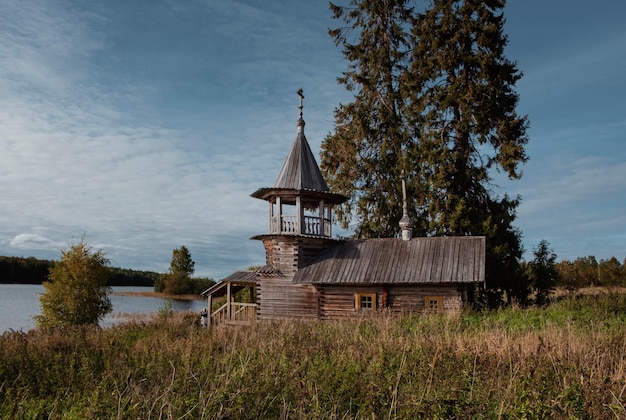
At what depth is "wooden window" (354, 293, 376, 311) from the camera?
70.4 feet

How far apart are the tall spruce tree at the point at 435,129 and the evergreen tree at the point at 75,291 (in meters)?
13.2

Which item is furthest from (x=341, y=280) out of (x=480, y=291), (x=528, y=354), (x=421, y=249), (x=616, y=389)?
(x=616, y=389)

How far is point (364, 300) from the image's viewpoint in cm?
2169

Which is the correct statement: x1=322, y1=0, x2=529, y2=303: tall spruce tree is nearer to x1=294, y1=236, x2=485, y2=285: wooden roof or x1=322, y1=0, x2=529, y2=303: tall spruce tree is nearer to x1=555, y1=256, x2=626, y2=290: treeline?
x1=294, y1=236, x2=485, y2=285: wooden roof

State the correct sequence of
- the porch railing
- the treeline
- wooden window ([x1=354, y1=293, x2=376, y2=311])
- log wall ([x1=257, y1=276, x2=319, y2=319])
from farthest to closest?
the treeline, the porch railing, log wall ([x1=257, y1=276, x2=319, y2=319]), wooden window ([x1=354, y1=293, x2=376, y2=311])

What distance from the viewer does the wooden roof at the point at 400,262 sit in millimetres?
20219

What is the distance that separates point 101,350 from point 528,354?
24.8 feet

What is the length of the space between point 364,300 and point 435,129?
34.2ft

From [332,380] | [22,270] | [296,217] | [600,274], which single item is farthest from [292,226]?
[22,270]

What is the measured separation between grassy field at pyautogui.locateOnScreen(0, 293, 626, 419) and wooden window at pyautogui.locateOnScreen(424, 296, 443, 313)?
9833 mm

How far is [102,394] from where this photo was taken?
5.91m

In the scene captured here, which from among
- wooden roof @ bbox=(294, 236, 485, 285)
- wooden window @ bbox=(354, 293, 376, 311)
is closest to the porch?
wooden roof @ bbox=(294, 236, 485, 285)

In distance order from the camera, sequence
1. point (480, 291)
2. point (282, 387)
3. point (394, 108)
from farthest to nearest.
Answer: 1. point (394, 108)
2. point (480, 291)
3. point (282, 387)

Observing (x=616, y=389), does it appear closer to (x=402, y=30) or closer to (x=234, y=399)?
(x=234, y=399)
